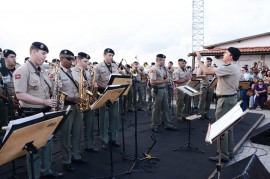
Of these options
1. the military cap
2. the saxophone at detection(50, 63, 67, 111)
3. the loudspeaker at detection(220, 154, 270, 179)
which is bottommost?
the loudspeaker at detection(220, 154, 270, 179)

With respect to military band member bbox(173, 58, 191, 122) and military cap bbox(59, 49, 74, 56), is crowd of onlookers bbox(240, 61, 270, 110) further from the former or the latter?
military cap bbox(59, 49, 74, 56)

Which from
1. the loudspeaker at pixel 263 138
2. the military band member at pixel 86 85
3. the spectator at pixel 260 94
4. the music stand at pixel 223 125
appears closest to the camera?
the music stand at pixel 223 125

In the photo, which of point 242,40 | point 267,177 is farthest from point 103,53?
point 242,40

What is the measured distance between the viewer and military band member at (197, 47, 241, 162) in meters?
5.05

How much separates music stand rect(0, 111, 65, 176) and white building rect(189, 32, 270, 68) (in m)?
18.5

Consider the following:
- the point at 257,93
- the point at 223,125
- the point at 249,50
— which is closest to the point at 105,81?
the point at 223,125

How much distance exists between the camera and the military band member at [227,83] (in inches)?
199

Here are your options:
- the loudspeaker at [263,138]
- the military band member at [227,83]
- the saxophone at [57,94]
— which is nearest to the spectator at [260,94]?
the loudspeaker at [263,138]

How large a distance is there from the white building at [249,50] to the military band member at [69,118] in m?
16.9

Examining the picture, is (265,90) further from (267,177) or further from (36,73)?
(36,73)

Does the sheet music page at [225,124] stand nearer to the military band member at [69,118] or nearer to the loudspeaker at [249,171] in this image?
the loudspeaker at [249,171]

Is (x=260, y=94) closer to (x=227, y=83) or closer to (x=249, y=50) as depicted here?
(x=249, y=50)

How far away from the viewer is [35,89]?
4090 millimetres

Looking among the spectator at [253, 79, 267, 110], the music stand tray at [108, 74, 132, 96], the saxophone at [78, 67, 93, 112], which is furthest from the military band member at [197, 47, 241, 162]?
the spectator at [253, 79, 267, 110]
